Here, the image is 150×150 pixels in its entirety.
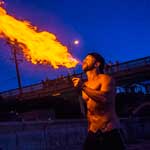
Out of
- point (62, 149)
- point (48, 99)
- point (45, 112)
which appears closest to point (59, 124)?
point (62, 149)

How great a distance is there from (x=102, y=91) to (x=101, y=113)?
279mm

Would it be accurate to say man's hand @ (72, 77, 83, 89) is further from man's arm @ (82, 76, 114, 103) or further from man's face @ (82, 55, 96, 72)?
man's face @ (82, 55, 96, 72)

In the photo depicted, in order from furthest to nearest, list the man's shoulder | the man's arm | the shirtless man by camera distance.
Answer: the man's shoulder → the shirtless man → the man's arm

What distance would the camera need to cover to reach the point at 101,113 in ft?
18.4

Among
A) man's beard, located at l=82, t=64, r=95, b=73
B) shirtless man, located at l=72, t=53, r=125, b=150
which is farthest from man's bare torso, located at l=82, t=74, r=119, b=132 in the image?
man's beard, located at l=82, t=64, r=95, b=73

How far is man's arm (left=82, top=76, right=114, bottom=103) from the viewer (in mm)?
5355

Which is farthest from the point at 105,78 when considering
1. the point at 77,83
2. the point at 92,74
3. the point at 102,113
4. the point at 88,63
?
the point at 77,83

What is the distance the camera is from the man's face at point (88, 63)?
18.5ft

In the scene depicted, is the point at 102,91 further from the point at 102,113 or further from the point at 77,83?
the point at 77,83

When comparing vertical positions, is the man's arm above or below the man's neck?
below

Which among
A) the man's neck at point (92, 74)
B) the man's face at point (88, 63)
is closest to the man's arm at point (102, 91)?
the man's neck at point (92, 74)

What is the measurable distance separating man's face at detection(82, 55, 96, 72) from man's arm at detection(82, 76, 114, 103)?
0.74 feet

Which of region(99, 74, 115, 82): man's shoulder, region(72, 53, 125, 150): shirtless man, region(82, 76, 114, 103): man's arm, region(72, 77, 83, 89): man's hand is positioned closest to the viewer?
region(72, 77, 83, 89): man's hand

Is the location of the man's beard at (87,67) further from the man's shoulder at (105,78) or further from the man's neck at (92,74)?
the man's shoulder at (105,78)
